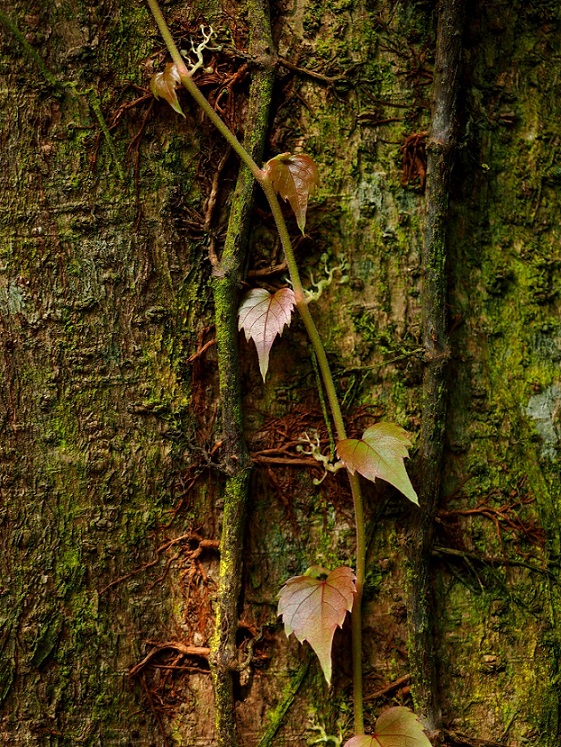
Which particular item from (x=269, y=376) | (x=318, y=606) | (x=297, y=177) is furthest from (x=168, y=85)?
(x=318, y=606)

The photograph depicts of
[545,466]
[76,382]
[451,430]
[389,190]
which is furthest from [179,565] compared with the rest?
[389,190]

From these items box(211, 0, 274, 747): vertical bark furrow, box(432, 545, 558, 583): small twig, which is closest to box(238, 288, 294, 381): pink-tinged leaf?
box(211, 0, 274, 747): vertical bark furrow

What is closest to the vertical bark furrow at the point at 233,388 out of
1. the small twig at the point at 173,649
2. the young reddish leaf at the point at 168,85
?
the small twig at the point at 173,649

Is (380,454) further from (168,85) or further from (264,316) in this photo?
(168,85)

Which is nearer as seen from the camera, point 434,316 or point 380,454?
point 380,454

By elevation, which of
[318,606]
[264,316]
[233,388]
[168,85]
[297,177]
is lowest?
[318,606]

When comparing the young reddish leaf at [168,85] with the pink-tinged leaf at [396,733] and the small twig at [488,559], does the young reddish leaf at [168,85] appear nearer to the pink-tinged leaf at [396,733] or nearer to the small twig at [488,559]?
the small twig at [488,559]
